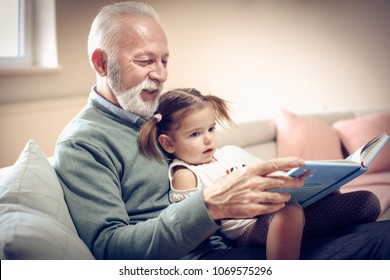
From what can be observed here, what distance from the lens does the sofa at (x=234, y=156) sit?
843 mm

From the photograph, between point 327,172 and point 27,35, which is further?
point 27,35

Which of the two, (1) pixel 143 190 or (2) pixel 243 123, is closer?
(1) pixel 143 190

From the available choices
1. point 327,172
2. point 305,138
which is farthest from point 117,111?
point 305,138

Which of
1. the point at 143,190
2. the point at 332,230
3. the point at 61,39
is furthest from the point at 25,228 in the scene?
the point at 61,39

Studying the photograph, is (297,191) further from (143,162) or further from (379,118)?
(379,118)

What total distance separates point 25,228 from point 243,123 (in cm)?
140

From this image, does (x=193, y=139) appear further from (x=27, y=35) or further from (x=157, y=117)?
(x=27, y=35)

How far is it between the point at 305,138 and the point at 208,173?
1194 millimetres

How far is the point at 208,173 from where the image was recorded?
118cm

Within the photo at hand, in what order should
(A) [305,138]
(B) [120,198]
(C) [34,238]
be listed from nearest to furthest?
(C) [34,238] → (B) [120,198] → (A) [305,138]

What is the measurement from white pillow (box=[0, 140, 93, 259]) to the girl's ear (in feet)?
0.99

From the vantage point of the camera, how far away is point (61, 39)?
162 cm

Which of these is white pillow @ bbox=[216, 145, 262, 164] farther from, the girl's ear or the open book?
the open book

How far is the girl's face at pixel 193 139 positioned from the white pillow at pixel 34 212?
335mm
